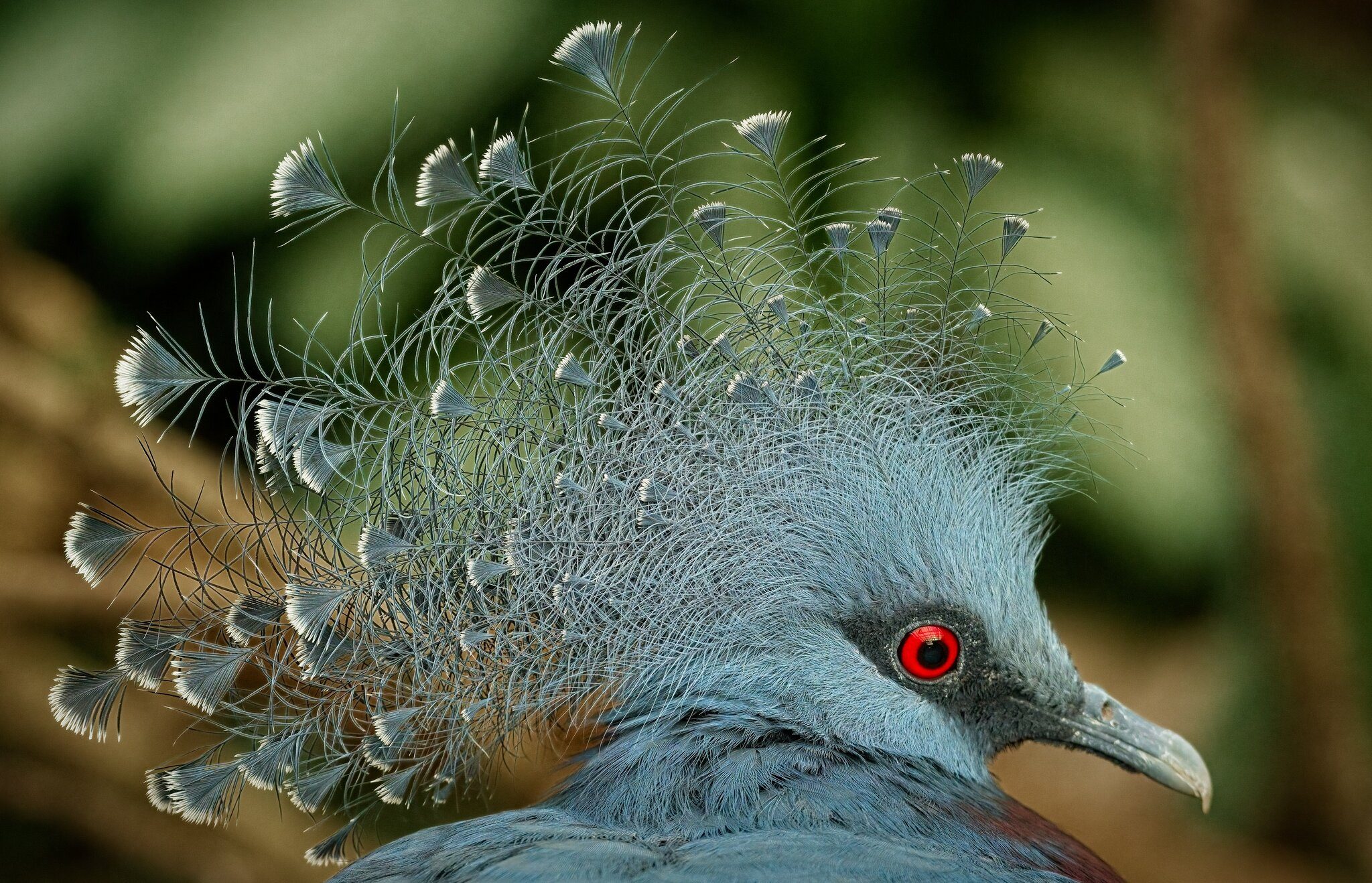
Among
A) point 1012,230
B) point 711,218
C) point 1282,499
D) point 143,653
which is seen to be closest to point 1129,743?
point 1012,230

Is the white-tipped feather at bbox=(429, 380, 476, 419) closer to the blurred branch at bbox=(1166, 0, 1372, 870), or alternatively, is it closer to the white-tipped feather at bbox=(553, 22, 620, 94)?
the white-tipped feather at bbox=(553, 22, 620, 94)

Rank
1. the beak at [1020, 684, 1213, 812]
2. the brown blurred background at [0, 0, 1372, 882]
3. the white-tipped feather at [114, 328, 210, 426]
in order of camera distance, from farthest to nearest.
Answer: the brown blurred background at [0, 0, 1372, 882], the beak at [1020, 684, 1213, 812], the white-tipped feather at [114, 328, 210, 426]

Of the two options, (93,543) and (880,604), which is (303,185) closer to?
(93,543)

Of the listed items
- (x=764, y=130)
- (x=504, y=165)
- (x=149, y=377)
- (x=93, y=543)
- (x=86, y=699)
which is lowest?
(x=86, y=699)

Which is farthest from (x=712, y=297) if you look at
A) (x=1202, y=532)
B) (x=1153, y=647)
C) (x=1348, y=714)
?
(x=1348, y=714)

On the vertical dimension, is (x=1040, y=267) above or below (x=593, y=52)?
above

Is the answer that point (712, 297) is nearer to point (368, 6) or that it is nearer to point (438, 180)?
point (438, 180)

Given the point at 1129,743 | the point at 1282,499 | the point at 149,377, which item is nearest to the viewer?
the point at 149,377

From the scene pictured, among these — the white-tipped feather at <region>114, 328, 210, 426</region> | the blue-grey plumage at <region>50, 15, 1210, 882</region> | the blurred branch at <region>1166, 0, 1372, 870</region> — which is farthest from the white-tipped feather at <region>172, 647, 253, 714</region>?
the blurred branch at <region>1166, 0, 1372, 870</region>
